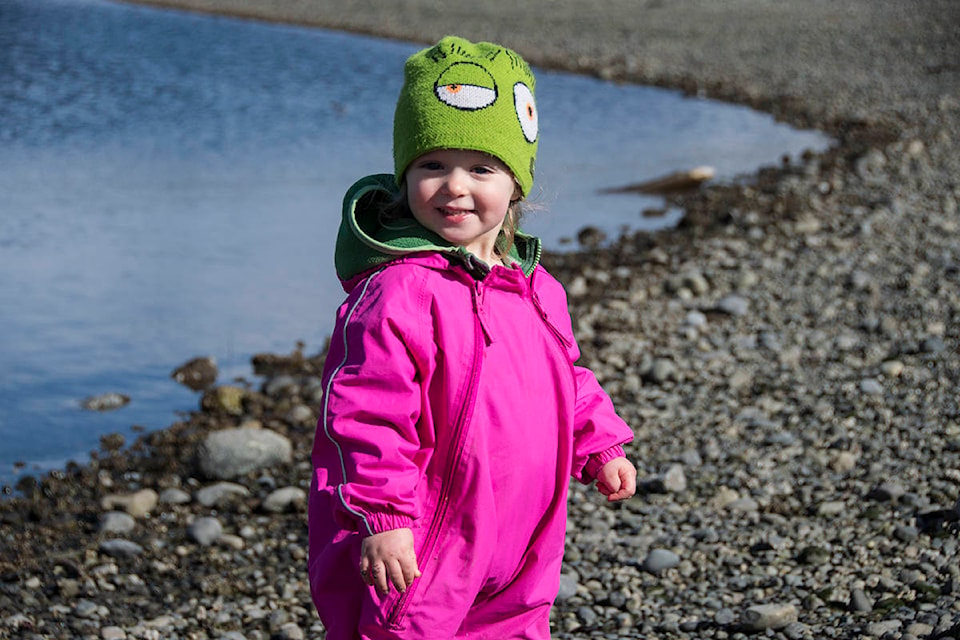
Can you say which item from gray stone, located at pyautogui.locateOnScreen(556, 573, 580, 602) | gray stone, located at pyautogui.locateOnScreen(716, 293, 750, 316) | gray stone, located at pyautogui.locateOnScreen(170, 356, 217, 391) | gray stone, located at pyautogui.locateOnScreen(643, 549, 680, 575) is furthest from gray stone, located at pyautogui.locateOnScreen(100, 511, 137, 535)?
gray stone, located at pyautogui.locateOnScreen(716, 293, 750, 316)

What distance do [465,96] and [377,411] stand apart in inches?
30.8

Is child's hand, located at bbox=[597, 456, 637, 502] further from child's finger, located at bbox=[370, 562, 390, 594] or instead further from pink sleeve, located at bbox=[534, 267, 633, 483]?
child's finger, located at bbox=[370, 562, 390, 594]

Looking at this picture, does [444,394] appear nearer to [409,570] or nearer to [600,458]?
[409,570]

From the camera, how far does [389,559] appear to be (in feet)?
8.06

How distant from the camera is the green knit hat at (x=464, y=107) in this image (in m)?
2.70

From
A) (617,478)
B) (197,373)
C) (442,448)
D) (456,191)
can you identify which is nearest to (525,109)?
(456,191)

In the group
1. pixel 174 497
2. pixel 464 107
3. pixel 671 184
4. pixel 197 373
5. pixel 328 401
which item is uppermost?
pixel 671 184

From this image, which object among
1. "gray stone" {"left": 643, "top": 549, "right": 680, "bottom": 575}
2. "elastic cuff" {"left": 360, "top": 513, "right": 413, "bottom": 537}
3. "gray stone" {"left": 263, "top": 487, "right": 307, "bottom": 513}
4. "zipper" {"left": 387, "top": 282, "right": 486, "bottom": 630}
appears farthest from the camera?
"gray stone" {"left": 263, "top": 487, "right": 307, "bottom": 513}

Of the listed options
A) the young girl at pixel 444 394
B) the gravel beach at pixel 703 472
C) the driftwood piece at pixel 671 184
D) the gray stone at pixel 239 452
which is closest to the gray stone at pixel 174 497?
the gravel beach at pixel 703 472

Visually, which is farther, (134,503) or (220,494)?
(220,494)

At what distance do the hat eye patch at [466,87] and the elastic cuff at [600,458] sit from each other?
96 centimetres

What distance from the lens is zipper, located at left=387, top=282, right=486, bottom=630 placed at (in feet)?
8.57

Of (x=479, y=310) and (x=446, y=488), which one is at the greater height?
(x=479, y=310)

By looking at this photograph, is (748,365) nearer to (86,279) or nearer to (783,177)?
(86,279)
